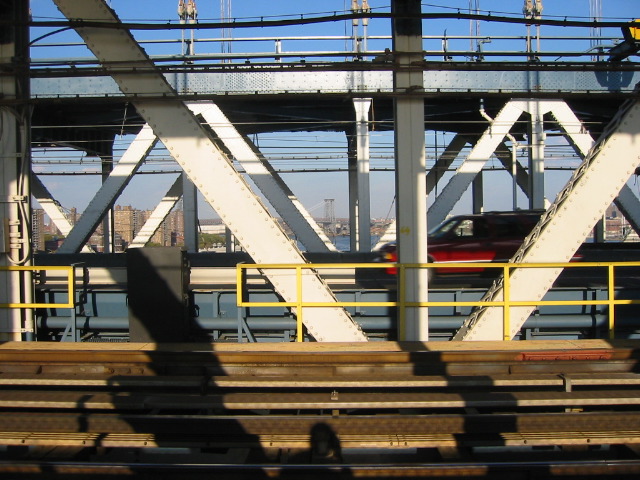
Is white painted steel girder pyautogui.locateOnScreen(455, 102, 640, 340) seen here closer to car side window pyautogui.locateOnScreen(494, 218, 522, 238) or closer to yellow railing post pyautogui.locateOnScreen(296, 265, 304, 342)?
yellow railing post pyautogui.locateOnScreen(296, 265, 304, 342)

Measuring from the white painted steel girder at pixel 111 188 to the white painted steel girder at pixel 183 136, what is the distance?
377 inches

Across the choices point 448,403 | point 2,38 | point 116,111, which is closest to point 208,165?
point 2,38

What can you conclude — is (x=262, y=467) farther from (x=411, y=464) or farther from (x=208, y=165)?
(x=208, y=165)

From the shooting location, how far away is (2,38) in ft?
24.2

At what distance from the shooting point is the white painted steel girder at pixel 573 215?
6.64 metres

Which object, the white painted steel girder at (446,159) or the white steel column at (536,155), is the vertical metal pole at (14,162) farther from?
the white painted steel girder at (446,159)

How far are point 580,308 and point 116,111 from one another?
54.6ft

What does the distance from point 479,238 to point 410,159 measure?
7.77m

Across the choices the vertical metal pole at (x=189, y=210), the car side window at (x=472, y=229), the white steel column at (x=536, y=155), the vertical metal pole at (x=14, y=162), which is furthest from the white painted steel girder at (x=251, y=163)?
the white steel column at (x=536, y=155)

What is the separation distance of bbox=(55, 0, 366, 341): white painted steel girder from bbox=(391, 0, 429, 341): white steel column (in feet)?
5.91

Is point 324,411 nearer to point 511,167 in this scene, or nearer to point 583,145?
point 583,145

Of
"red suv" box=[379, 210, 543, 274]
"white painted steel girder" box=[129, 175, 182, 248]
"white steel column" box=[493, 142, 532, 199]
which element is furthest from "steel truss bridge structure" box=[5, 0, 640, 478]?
"white steel column" box=[493, 142, 532, 199]

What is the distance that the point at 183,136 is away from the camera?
22.5 feet

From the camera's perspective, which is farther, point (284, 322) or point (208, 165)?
point (284, 322)
